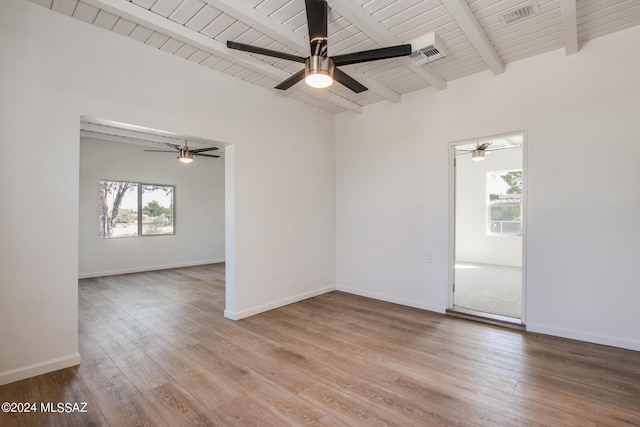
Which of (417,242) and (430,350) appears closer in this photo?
(430,350)

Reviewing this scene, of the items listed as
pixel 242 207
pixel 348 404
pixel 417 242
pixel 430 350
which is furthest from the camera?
pixel 417 242

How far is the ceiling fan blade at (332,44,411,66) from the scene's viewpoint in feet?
8.04

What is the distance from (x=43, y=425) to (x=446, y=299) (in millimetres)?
4055

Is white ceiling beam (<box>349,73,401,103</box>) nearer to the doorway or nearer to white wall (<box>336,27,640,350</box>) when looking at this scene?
white wall (<box>336,27,640,350</box>)

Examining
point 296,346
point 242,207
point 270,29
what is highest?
point 270,29

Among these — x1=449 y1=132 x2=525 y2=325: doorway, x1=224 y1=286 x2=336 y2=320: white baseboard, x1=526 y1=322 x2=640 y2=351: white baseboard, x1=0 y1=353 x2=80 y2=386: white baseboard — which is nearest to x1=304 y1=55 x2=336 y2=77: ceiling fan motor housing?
x1=224 y1=286 x2=336 y2=320: white baseboard

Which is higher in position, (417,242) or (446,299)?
(417,242)

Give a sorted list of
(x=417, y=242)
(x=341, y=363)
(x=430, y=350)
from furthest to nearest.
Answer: (x=417, y=242) → (x=430, y=350) → (x=341, y=363)

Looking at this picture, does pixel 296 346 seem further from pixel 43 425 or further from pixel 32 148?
pixel 32 148

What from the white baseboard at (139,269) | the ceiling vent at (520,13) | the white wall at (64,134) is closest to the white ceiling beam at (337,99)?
the white wall at (64,134)

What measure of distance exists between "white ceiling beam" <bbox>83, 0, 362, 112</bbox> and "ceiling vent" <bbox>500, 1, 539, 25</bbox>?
7.53ft

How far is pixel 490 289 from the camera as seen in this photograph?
17.0ft

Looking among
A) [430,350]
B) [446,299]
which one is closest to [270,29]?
[430,350]

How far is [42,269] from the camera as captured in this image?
8.27ft
